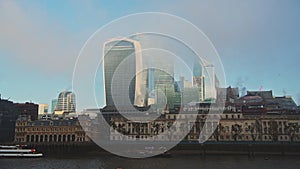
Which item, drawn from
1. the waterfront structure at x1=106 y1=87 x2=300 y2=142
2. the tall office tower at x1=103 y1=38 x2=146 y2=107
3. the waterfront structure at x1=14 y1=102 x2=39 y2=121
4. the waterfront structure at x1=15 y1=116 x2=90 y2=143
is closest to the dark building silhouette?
the waterfront structure at x1=15 y1=116 x2=90 y2=143

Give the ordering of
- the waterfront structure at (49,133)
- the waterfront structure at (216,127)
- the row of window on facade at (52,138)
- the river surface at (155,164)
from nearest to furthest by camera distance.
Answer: the river surface at (155,164) → the waterfront structure at (216,127) → the row of window on facade at (52,138) → the waterfront structure at (49,133)

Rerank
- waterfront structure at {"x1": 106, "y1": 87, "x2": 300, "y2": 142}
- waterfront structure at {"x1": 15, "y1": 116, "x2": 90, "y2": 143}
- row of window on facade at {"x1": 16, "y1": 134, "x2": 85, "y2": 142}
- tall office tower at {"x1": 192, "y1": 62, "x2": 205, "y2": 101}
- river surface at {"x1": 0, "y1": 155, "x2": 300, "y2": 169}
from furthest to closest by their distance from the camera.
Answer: waterfront structure at {"x1": 15, "y1": 116, "x2": 90, "y2": 143} < row of window on facade at {"x1": 16, "y1": 134, "x2": 85, "y2": 142} < waterfront structure at {"x1": 106, "y1": 87, "x2": 300, "y2": 142} < tall office tower at {"x1": 192, "y1": 62, "x2": 205, "y2": 101} < river surface at {"x1": 0, "y1": 155, "x2": 300, "y2": 169}

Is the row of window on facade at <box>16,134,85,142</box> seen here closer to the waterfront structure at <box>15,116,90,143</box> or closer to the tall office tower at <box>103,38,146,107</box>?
the waterfront structure at <box>15,116,90,143</box>

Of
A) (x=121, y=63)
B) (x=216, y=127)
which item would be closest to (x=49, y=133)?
(x=216, y=127)

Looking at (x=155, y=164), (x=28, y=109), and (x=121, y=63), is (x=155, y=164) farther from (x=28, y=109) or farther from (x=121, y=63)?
(x=28, y=109)

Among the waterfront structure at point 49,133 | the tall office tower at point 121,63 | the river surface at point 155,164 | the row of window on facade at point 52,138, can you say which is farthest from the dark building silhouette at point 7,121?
the river surface at point 155,164

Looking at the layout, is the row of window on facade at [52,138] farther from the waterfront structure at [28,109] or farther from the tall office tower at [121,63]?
the waterfront structure at [28,109]

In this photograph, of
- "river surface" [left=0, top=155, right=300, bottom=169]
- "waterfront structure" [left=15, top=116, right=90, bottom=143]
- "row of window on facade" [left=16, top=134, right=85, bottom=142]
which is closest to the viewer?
"river surface" [left=0, top=155, right=300, bottom=169]

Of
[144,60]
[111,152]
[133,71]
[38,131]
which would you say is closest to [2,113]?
[38,131]

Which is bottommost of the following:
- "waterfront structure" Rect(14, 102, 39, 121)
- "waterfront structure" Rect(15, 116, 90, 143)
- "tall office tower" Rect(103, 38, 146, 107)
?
"waterfront structure" Rect(15, 116, 90, 143)

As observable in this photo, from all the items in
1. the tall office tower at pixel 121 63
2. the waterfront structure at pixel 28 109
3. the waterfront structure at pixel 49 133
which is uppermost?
the tall office tower at pixel 121 63

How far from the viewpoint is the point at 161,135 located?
69562 mm

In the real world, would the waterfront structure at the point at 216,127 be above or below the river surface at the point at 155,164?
above

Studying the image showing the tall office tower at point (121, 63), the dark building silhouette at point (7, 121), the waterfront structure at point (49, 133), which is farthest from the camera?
the dark building silhouette at point (7, 121)
